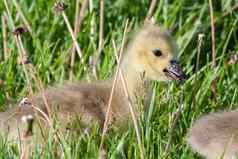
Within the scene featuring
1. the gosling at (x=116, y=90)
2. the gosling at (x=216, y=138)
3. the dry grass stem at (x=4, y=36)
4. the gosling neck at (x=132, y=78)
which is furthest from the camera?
the dry grass stem at (x=4, y=36)

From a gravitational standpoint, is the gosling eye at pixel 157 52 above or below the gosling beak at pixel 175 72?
above

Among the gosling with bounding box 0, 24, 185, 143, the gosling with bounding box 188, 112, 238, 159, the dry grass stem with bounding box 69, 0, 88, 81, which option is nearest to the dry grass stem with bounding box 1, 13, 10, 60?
the dry grass stem with bounding box 69, 0, 88, 81

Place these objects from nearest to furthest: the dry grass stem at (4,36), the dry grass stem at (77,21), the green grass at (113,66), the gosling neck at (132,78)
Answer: the green grass at (113,66)
the gosling neck at (132,78)
the dry grass stem at (77,21)
the dry grass stem at (4,36)

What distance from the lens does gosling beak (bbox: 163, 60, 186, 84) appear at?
12.4ft

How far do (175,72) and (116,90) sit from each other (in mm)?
227

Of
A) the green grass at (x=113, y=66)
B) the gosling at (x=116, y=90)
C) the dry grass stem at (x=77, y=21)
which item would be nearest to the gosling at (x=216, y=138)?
the green grass at (x=113, y=66)

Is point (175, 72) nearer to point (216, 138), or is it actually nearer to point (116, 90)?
point (116, 90)

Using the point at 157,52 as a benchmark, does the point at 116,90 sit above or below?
below

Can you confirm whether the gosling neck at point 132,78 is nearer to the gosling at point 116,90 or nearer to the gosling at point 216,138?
the gosling at point 116,90

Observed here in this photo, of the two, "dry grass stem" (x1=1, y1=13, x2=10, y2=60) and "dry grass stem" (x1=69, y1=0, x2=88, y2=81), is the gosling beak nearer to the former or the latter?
"dry grass stem" (x1=69, y1=0, x2=88, y2=81)

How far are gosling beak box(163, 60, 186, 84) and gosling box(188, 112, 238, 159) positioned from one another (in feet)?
1.39

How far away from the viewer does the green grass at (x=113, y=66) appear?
3.45m

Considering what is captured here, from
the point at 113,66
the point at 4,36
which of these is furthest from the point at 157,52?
the point at 4,36

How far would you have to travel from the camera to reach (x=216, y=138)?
331 centimetres
